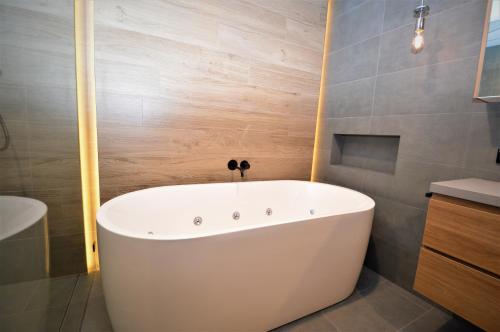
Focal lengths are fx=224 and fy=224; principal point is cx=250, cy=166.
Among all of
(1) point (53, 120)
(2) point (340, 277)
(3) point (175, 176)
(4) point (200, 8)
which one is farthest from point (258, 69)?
(2) point (340, 277)

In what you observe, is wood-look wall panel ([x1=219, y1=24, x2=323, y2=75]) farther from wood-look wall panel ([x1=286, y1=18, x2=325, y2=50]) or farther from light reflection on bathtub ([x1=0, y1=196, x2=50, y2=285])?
light reflection on bathtub ([x1=0, y1=196, x2=50, y2=285])

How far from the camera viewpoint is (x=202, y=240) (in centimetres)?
92

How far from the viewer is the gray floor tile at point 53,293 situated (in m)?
0.89

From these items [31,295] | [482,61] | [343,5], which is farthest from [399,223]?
[31,295]

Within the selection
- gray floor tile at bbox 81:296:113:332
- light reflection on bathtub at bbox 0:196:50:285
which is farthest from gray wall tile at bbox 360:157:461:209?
light reflection on bathtub at bbox 0:196:50:285

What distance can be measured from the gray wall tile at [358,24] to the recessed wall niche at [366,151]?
0.86 meters

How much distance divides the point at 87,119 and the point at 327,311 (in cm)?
199

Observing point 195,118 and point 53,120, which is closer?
point 53,120

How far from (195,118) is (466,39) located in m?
1.82

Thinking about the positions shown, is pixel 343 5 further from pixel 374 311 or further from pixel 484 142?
pixel 374 311

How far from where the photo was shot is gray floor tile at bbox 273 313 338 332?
4.08 ft

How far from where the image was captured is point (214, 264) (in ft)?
3.15

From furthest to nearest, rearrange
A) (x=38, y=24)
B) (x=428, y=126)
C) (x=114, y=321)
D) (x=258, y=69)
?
(x=258, y=69) → (x=428, y=126) → (x=38, y=24) → (x=114, y=321)

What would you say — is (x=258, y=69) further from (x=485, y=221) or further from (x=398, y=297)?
(x=398, y=297)
